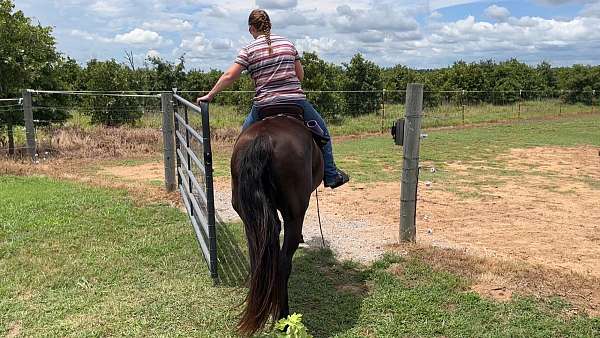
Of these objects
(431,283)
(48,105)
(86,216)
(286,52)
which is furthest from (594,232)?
(48,105)

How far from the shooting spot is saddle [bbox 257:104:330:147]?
3.52 metres

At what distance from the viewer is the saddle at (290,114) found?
3518mm

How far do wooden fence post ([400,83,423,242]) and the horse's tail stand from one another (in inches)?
76.3

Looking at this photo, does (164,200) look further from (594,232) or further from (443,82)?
(443,82)

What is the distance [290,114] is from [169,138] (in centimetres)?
378

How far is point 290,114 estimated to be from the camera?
11.6 feet

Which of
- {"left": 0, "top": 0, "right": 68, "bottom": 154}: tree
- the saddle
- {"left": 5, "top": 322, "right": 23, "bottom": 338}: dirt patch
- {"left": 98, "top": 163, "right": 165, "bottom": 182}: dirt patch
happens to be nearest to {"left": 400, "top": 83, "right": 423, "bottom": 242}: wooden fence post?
the saddle

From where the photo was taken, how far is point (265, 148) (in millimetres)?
2955

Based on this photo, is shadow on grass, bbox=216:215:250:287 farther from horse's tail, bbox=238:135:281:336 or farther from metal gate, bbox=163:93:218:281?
horse's tail, bbox=238:135:281:336

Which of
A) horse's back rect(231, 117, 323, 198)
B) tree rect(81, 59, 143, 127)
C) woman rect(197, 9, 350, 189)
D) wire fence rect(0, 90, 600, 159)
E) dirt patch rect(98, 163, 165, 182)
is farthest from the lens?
tree rect(81, 59, 143, 127)

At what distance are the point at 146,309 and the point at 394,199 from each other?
4656 millimetres

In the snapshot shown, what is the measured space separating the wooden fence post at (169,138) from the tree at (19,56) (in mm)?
5007

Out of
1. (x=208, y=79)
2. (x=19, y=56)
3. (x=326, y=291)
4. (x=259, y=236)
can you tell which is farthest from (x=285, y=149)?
(x=208, y=79)

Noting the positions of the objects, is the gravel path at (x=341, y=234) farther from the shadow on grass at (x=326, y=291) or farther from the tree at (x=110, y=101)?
the tree at (x=110, y=101)
